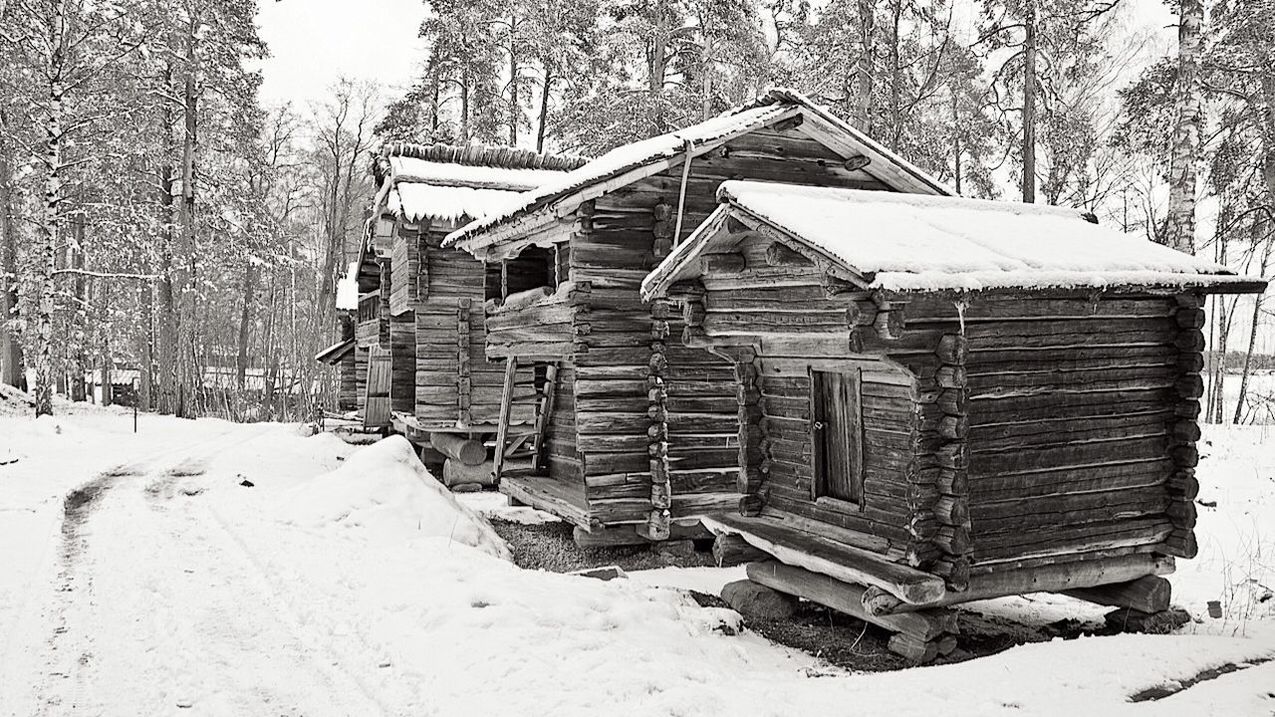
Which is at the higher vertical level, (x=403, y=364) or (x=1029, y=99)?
(x=1029, y=99)

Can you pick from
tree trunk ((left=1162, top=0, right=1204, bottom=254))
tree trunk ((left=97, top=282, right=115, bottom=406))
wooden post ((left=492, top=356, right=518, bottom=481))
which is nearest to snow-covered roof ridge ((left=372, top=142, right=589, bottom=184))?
wooden post ((left=492, top=356, right=518, bottom=481))

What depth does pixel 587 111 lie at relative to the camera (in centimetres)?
2572

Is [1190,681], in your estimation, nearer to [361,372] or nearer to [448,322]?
[448,322]

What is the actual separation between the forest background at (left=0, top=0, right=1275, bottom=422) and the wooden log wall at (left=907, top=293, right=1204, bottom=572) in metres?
8.34

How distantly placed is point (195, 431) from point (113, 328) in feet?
37.2

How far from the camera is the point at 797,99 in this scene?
12359mm

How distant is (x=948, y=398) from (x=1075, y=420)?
1.59m

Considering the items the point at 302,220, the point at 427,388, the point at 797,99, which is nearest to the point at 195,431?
the point at 427,388

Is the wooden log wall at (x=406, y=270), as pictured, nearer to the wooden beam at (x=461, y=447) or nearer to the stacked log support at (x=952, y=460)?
the wooden beam at (x=461, y=447)

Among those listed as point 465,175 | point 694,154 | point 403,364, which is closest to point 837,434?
point 694,154

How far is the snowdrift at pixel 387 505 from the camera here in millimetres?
11523

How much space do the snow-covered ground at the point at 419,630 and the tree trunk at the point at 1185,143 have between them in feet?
15.3

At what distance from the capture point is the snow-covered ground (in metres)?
5.98

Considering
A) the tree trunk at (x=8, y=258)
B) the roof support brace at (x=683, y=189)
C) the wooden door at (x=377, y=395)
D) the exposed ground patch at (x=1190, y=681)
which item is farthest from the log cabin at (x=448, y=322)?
the tree trunk at (x=8, y=258)
